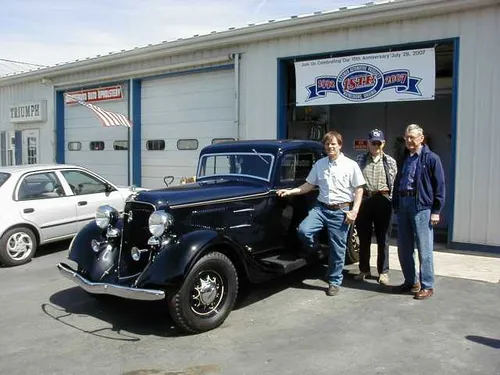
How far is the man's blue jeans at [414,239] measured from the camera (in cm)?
554

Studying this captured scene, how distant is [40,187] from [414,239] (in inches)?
233

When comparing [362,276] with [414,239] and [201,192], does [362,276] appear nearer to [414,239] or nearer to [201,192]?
[414,239]

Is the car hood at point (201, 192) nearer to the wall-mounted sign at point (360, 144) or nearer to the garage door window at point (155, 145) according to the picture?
the garage door window at point (155, 145)

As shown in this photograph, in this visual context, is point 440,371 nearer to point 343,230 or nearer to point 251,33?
point 343,230

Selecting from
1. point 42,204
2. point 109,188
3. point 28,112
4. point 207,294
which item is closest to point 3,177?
point 42,204

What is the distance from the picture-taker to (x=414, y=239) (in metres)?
5.72

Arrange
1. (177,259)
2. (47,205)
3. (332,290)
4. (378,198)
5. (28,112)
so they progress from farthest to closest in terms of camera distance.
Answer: (28,112) → (47,205) → (378,198) → (332,290) → (177,259)

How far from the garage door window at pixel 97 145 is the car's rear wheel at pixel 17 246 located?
661 cm

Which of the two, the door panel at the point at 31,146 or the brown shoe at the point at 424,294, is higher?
the door panel at the point at 31,146

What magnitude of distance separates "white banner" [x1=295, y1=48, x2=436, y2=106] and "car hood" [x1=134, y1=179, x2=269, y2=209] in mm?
3741

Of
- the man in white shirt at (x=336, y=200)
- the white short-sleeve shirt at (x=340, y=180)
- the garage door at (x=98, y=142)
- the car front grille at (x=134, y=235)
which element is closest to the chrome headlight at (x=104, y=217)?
the car front grille at (x=134, y=235)

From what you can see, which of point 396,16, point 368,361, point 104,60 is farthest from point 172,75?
point 368,361

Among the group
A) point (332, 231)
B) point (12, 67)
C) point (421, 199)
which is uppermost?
point (12, 67)

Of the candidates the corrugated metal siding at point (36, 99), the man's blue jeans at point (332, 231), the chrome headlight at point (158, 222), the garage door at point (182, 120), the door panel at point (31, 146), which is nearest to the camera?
the chrome headlight at point (158, 222)
